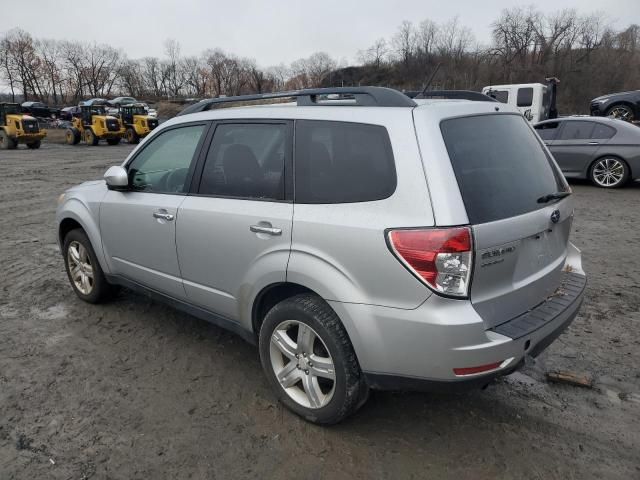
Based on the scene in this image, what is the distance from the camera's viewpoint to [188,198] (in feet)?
10.7

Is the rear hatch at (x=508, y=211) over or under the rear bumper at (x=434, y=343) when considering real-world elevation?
over

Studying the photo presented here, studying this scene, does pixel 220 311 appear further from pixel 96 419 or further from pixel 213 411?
pixel 96 419

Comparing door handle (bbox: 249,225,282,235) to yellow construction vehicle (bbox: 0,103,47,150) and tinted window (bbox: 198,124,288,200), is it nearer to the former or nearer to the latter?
tinted window (bbox: 198,124,288,200)

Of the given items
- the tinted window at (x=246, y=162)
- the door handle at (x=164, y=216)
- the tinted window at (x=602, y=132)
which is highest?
the tinted window at (x=246, y=162)

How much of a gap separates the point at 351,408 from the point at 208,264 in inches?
50.0

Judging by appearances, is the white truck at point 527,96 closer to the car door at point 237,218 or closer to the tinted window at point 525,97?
the tinted window at point 525,97

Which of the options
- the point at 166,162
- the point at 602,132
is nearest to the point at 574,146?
the point at 602,132

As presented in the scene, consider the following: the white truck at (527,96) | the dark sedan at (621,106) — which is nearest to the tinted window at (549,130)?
the dark sedan at (621,106)

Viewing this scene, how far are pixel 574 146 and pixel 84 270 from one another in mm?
9970

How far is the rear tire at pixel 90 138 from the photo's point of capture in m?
24.6

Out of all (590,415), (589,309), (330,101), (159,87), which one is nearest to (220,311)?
(330,101)

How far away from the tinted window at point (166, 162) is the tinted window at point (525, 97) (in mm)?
19653

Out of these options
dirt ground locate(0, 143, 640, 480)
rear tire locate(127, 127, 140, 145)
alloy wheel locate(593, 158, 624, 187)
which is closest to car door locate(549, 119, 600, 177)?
alloy wheel locate(593, 158, 624, 187)

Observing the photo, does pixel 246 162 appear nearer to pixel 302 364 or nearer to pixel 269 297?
pixel 269 297
